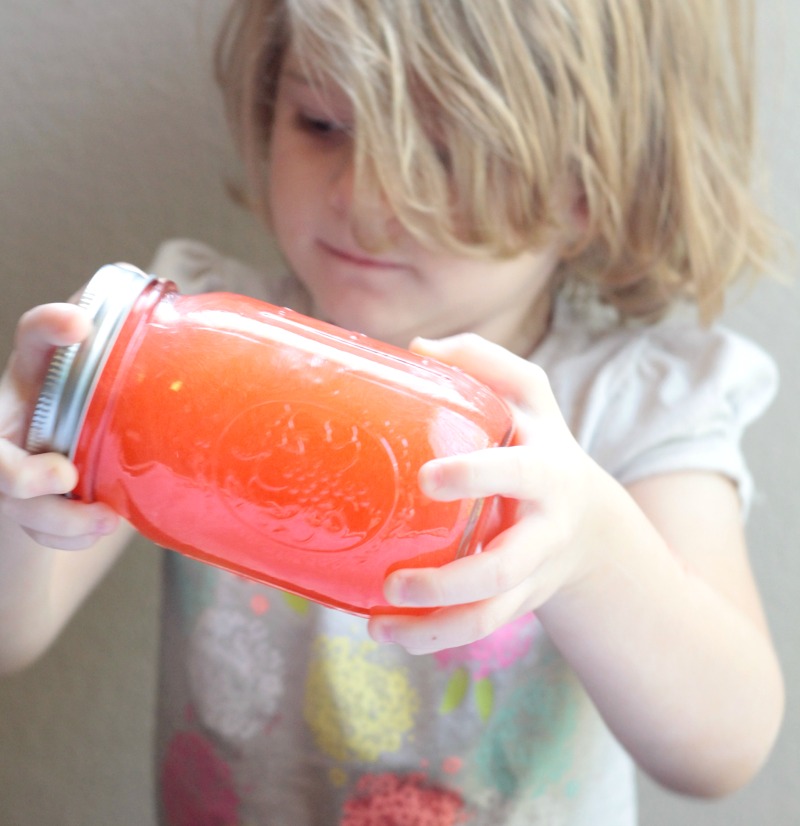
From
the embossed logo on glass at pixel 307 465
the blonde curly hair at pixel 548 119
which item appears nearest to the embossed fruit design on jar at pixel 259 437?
the embossed logo on glass at pixel 307 465

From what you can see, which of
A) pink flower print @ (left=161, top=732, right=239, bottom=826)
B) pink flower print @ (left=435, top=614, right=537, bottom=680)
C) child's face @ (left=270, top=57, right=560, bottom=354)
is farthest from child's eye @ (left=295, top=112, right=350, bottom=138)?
pink flower print @ (left=161, top=732, right=239, bottom=826)

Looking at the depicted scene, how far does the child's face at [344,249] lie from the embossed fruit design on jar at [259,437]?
0.23 metres

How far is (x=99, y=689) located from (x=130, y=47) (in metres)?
0.59

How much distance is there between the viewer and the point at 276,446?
1.28 feet

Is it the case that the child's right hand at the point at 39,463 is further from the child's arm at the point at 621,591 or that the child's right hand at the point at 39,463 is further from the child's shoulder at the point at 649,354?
the child's shoulder at the point at 649,354

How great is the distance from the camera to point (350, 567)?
1.33 ft

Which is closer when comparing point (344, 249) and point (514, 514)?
point (514, 514)

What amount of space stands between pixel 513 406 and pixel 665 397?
1.06 feet

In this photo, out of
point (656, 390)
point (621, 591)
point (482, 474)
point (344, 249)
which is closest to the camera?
point (482, 474)

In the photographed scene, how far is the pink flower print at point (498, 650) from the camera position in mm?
720

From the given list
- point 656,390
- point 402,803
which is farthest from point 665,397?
point 402,803

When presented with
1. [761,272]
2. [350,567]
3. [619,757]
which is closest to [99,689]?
[619,757]

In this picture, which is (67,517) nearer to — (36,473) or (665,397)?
(36,473)

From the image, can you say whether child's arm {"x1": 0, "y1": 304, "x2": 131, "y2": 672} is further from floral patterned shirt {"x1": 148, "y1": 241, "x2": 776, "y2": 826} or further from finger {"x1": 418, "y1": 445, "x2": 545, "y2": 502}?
floral patterned shirt {"x1": 148, "y1": 241, "x2": 776, "y2": 826}
